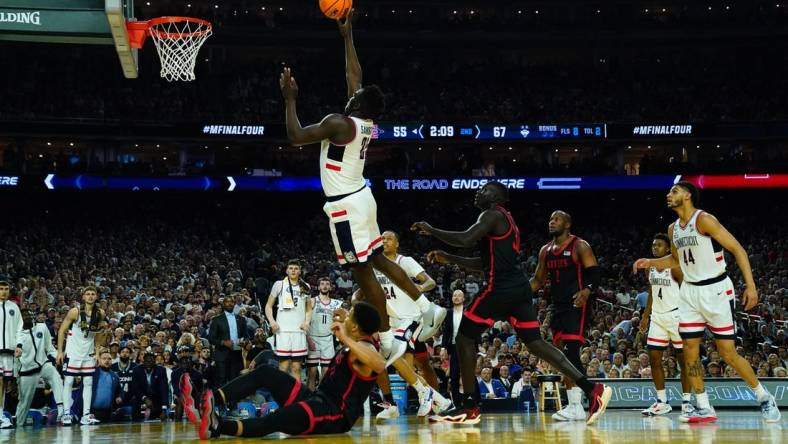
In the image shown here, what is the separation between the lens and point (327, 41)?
1634 inches

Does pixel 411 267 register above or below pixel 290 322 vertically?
above

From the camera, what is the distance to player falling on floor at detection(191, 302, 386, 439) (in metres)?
7.12

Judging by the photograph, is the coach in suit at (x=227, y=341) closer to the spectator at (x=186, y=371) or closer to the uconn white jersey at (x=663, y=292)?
the spectator at (x=186, y=371)

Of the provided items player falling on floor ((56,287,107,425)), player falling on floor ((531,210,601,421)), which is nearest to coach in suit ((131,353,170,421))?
player falling on floor ((56,287,107,425))

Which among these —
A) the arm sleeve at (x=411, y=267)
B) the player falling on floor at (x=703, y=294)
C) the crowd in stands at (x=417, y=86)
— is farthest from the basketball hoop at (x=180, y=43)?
the crowd in stands at (x=417, y=86)

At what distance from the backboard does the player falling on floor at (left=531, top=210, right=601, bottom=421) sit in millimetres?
5590

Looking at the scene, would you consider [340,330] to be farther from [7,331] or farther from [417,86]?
[417,86]

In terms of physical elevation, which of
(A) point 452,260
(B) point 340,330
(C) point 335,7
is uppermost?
(C) point 335,7

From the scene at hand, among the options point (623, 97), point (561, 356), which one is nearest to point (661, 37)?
point (623, 97)

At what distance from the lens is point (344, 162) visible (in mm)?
9039

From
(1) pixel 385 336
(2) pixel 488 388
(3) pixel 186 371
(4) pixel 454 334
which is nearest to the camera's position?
(1) pixel 385 336

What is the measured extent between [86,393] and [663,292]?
8.61 meters

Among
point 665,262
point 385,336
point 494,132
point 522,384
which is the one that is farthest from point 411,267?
point 494,132

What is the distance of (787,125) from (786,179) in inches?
93.5
